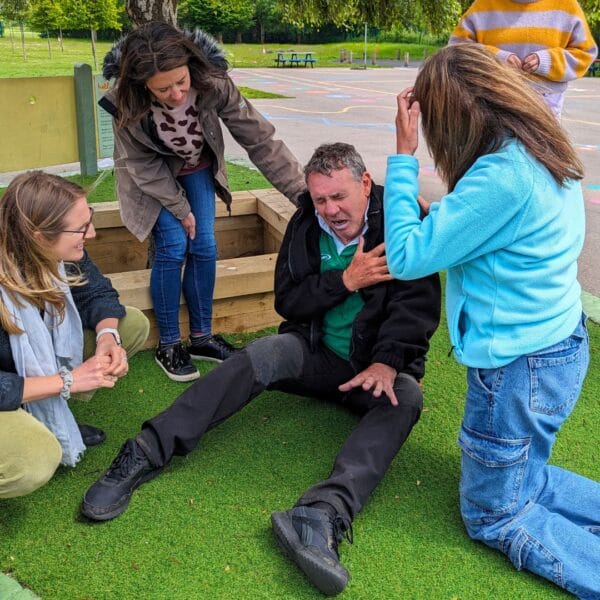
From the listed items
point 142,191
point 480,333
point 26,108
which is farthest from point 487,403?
point 26,108

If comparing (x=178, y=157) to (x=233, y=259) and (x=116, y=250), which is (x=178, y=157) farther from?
(x=116, y=250)

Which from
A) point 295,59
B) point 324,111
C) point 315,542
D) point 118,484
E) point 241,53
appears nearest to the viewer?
point 315,542

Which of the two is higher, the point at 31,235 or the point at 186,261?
the point at 31,235

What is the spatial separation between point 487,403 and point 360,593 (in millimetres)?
706

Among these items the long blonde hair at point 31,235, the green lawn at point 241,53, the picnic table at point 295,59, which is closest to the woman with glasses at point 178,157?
the long blonde hair at point 31,235

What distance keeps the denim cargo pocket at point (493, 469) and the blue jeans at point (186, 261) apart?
5.49 feet

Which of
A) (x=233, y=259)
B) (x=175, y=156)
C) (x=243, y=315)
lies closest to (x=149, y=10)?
(x=175, y=156)

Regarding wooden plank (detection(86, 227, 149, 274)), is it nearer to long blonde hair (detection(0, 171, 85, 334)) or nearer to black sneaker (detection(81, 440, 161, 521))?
long blonde hair (detection(0, 171, 85, 334))

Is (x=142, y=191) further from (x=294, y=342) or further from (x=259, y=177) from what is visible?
(x=259, y=177)

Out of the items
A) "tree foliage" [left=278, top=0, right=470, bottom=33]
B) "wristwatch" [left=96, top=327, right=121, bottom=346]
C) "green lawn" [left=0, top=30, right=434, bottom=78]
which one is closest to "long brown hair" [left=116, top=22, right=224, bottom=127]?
"wristwatch" [left=96, top=327, right=121, bottom=346]

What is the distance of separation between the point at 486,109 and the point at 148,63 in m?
1.58

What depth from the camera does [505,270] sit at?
2025 millimetres

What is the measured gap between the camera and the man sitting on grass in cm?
249

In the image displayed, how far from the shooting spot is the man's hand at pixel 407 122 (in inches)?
81.0
